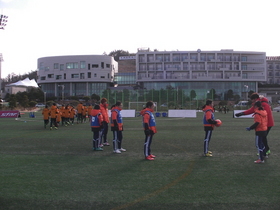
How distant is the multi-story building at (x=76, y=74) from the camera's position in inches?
3792

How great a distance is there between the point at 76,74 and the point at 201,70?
132ft

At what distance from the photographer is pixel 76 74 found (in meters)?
96.9

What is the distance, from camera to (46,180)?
23.8ft

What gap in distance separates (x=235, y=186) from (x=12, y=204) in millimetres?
4675

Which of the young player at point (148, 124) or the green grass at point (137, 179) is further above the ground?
the young player at point (148, 124)

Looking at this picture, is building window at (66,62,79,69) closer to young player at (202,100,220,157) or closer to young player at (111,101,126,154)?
young player at (111,101,126,154)

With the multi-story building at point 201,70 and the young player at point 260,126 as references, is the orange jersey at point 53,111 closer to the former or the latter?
the young player at point 260,126

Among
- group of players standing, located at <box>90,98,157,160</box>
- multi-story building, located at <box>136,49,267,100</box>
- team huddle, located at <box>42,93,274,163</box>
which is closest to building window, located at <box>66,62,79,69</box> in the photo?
multi-story building, located at <box>136,49,267,100</box>

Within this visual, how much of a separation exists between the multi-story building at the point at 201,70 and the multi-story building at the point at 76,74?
11.9 metres

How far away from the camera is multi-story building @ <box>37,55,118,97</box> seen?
96312 millimetres

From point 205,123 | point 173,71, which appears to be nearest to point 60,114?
point 205,123

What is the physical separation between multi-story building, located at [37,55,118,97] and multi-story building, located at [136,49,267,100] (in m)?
11.9

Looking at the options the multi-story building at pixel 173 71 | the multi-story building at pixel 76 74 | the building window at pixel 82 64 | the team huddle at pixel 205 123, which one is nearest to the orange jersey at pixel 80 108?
the team huddle at pixel 205 123

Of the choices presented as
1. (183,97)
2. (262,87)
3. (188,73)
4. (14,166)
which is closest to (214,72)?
(188,73)
